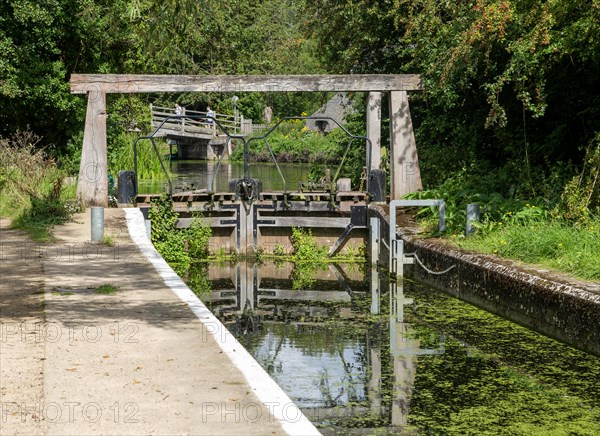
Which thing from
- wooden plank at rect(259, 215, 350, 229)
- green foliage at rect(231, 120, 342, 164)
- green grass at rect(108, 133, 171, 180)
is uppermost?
green foliage at rect(231, 120, 342, 164)

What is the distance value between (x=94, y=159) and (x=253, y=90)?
3161mm

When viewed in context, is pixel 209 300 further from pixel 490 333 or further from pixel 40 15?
pixel 40 15

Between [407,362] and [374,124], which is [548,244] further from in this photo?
[374,124]

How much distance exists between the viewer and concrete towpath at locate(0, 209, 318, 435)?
5828 millimetres

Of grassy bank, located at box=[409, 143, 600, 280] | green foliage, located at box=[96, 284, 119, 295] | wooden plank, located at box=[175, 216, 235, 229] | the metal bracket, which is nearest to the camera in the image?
green foliage, located at box=[96, 284, 119, 295]

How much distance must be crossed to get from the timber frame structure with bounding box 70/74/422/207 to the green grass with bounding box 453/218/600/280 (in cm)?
466

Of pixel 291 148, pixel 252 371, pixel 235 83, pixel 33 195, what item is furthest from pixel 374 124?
pixel 291 148

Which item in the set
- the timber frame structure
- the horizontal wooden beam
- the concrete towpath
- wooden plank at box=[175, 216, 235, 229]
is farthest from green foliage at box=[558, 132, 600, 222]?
wooden plank at box=[175, 216, 235, 229]

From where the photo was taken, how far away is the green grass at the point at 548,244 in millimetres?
11523

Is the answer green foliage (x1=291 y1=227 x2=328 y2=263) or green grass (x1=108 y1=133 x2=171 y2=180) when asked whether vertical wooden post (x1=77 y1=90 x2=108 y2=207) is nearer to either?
green foliage (x1=291 y1=227 x2=328 y2=263)

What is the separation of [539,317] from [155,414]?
6391 mm

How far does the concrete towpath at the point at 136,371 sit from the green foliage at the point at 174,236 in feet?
23.2

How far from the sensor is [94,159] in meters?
18.3

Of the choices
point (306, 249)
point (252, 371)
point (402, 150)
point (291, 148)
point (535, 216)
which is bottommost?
point (306, 249)
